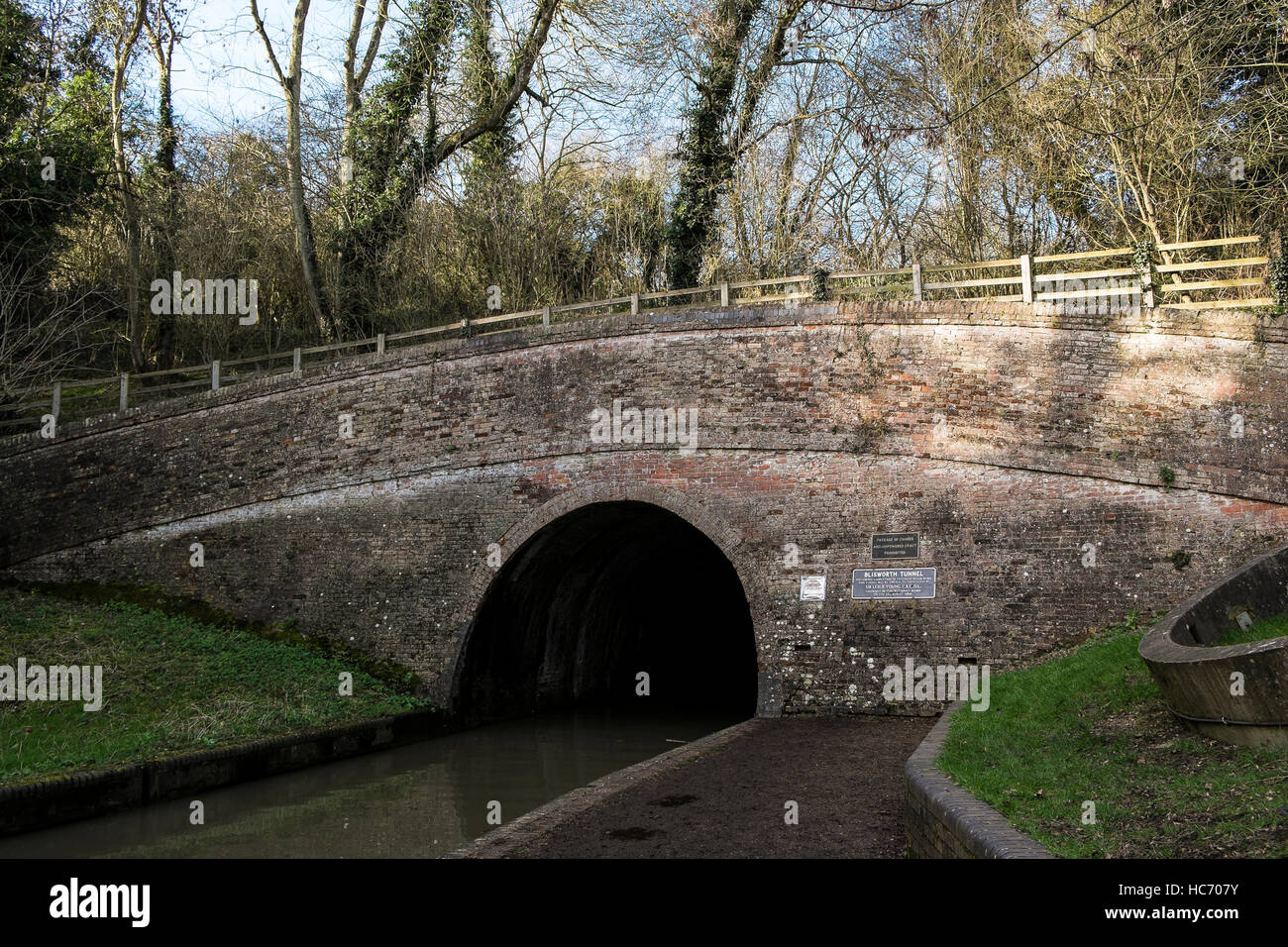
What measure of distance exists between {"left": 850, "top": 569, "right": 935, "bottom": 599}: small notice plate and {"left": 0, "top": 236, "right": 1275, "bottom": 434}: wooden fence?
3.88 m

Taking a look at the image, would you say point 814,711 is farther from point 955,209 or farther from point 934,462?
point 955,209

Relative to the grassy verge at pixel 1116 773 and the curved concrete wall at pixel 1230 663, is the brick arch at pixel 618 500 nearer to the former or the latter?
the grassy verge at pixel 1116 773

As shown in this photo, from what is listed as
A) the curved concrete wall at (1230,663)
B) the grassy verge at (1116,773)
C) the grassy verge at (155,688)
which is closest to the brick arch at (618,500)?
the grassy verge at (155,688)

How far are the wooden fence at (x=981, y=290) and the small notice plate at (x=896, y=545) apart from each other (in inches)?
134

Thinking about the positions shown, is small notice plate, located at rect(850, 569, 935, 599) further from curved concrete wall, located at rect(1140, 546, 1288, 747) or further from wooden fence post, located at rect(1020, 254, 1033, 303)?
curved concrete wall, located at rect(1140, 546, 1288, 747)

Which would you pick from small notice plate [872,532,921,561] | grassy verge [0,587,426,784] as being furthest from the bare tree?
small notice plate [872,532,921,561]

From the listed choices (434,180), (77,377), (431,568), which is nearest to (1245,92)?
(431,568)

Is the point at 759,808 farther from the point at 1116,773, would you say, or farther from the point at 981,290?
the point at 981,290

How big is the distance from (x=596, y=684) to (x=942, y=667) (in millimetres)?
8532

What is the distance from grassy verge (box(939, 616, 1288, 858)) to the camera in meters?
4.95

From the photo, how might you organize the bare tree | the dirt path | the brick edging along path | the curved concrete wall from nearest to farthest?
1. the curved concrete wall
2. the dirt path
3. the brick edging along path
4. the bare tree

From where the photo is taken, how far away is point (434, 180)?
22719 millimetres

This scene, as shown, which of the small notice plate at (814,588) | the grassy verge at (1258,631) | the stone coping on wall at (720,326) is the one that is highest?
the stone coping on wall at (720,326)

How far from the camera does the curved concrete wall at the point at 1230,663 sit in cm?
584
